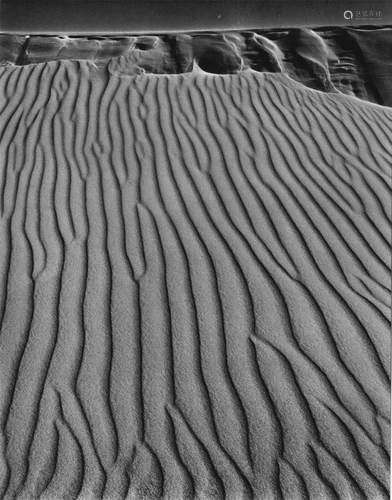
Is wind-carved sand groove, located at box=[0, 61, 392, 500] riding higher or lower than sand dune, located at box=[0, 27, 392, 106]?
lower

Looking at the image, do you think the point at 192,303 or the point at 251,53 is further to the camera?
the point at 251,53

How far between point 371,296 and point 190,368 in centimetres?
138

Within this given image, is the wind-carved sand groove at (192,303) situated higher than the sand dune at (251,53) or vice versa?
the sand dune at (251,53)

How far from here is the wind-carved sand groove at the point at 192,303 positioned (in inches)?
111

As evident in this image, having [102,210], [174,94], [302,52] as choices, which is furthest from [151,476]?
[302,52]

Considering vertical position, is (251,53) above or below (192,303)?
above

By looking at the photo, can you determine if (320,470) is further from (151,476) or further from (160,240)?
(160,240)

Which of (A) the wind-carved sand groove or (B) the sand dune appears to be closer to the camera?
(A) the wind-carved sand groove

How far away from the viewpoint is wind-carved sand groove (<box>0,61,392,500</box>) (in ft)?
9.25

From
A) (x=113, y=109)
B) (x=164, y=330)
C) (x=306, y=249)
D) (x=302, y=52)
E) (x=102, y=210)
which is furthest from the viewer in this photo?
(x=302, y=52)

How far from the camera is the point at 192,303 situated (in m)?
3.75

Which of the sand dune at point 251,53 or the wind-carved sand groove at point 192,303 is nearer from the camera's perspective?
the wind-carved sand groove at point 192,303

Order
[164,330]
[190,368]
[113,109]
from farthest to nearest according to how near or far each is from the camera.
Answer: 1. [113,109]
2. [164,330]
3. [190,368]

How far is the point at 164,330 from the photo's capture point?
11.6 feet
